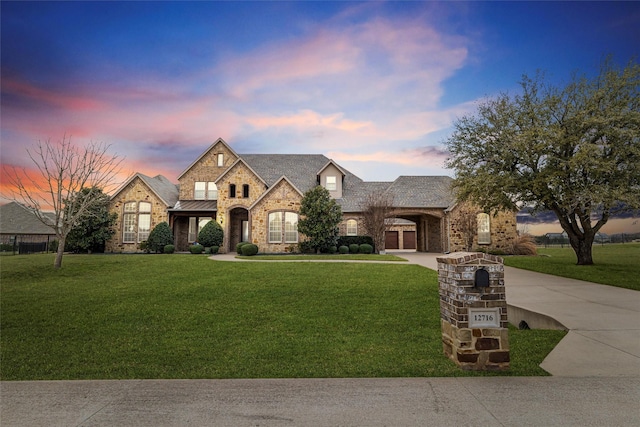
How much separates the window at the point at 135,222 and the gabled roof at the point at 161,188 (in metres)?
1.29

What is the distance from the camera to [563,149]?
17.2 meters

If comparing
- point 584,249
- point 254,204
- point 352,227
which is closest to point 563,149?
point 584,249

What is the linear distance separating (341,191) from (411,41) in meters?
17.6

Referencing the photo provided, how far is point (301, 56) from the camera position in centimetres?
1545

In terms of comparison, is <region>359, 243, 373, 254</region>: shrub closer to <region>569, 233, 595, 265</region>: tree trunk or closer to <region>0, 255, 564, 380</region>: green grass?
<region>0, 255, 564, 380</region>: green grass

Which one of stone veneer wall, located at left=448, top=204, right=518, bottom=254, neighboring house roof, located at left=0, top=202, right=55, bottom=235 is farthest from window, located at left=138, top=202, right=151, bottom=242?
stone veneer wall, located at left=448, top=204, right=518, bottom=254

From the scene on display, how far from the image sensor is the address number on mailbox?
4887 mm

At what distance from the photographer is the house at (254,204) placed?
2692cm

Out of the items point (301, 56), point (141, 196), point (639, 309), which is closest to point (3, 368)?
point (639, 309)

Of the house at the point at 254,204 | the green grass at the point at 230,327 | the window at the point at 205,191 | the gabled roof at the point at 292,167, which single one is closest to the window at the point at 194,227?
the house at the point at 254,204

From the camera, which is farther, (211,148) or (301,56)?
(211,148)

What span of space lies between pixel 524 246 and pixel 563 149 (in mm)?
11038

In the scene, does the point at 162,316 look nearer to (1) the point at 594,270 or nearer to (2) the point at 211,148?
(1) the point at 594,270

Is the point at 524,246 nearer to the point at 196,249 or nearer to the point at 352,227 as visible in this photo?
the point at 352,227
